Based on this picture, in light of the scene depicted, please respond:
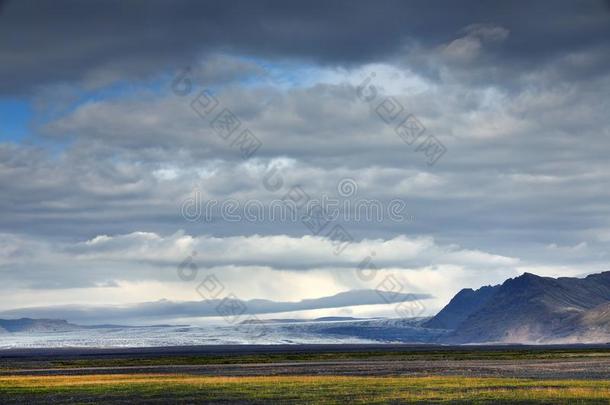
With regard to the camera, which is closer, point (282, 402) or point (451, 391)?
point (282, 402)

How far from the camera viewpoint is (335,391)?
252 ft

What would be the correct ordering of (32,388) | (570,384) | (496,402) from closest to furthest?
(496,402) < (570,384) < (32,388)

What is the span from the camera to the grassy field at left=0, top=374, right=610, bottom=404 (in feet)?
225

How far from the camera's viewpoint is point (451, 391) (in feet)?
248

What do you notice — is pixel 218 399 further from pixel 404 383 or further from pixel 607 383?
pixel 607 383

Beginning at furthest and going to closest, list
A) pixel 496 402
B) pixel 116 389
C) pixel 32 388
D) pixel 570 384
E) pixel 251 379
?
pixel 251 379, pixel 32 388, pixel 116 389, pixel 570 384, pixel 496 402

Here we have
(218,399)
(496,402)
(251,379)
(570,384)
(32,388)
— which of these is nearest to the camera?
(496,402)

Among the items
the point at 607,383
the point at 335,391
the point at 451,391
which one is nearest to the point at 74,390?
the point at 335,391

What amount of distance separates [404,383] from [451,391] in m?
11.6

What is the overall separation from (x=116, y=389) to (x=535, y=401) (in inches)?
1710

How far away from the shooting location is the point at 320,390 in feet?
258

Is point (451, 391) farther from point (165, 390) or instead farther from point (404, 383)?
point (165, 390)

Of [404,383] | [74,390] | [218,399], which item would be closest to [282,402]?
[218,399]

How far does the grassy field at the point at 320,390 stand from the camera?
68.6 metres
